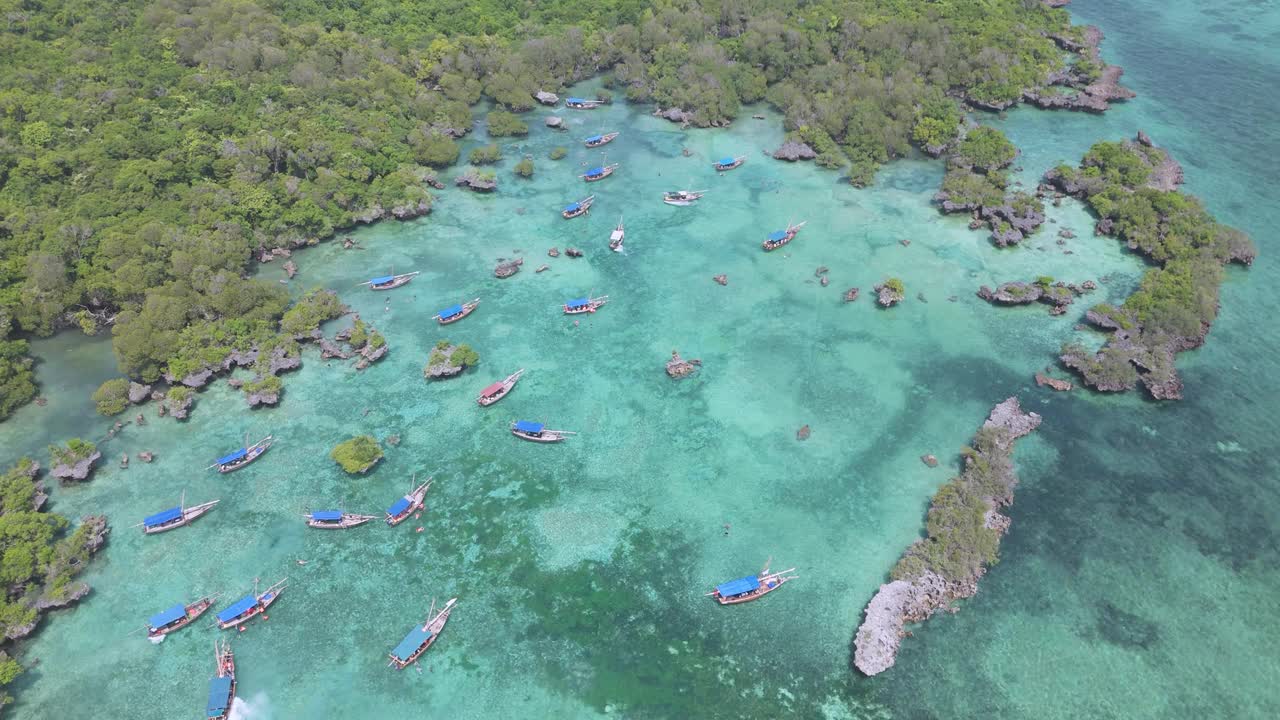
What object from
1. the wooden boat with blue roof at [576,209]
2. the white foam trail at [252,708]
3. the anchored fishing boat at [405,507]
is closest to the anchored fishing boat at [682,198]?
the wooden boat with blue roof at [576,209]

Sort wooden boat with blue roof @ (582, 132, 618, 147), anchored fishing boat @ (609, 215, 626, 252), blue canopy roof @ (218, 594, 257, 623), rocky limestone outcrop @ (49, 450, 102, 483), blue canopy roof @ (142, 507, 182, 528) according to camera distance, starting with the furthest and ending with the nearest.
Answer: wooden boat with blue roof @ (582, 132, 618, 147)
anchored fishing boat @ (609, 215, 626, 252)
rocky limestone outcrop @ (49, 450, 102, 483)
blue canopy roof @ (142, 507, 182, 528)
blue canopy roof @ (218, 594, 257, 623)

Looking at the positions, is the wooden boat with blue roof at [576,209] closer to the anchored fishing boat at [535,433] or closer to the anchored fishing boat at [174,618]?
the anchored fishing boat at [535,433]

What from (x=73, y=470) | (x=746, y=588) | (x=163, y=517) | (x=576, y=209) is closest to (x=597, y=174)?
(x=576, y=209)

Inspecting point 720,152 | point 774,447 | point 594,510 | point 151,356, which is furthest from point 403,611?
point 720,152

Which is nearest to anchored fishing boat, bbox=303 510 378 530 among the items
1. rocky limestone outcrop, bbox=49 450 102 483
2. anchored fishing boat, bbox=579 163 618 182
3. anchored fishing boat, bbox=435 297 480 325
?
rocky limestone outcrop, bbox=49 450 102 483

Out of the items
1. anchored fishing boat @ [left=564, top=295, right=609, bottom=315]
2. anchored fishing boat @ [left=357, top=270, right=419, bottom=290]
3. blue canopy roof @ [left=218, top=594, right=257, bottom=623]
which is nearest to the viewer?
blue canopy roof @ [left=218, top=594, right=257, bottom=623]

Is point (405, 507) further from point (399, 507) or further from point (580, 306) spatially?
point (580, 306)

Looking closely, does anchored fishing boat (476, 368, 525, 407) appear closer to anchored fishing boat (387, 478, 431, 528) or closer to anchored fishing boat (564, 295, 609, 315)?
anchored fishing boat (387, 478, 431, 528)
